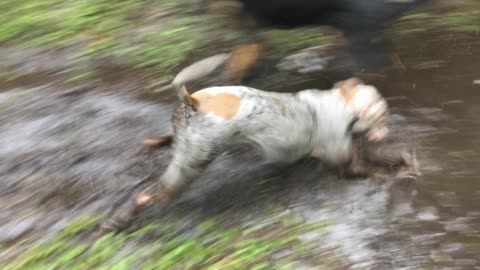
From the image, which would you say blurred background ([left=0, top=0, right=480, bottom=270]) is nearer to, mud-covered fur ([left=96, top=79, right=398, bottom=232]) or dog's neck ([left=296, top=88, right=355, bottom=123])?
mud-covered fur ([left=96, top=79, right=398, bottom=232])

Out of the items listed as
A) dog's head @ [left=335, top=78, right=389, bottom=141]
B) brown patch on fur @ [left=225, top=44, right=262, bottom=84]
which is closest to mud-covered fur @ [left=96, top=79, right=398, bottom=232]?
dog's head @ [left=335, top=78, right=389, bottom=141]

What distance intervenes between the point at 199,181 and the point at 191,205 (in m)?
0.15

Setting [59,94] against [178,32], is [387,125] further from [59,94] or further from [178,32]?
[59,94]

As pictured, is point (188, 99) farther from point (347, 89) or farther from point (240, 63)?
point (240, 63)

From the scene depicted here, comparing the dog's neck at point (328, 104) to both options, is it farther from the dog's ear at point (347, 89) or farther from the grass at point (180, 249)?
the grass at point (180, 249)

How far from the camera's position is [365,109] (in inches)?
89.1

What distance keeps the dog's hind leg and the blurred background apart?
0.22 ft

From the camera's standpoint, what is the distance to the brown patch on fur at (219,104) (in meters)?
2.10

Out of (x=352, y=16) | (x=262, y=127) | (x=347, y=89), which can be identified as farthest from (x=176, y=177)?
(x=352, y=16)

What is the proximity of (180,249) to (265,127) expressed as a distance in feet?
1.81

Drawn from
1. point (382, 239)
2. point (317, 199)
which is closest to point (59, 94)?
point (317, 199)

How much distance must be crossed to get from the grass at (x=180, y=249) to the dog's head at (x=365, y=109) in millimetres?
405

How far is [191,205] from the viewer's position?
2.45m

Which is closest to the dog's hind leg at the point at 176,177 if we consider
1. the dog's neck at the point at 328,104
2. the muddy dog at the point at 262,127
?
the muddy dog at the point at 262,127
